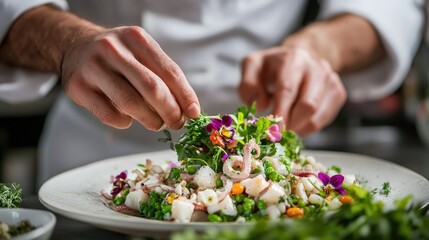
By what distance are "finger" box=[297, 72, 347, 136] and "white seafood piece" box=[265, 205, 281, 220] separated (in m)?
0.70

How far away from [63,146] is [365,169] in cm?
105

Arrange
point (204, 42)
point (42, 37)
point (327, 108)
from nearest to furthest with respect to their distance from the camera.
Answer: point (42, 37)
point (327, 108)
point (204, 42)

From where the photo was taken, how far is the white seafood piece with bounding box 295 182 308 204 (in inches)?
38.0

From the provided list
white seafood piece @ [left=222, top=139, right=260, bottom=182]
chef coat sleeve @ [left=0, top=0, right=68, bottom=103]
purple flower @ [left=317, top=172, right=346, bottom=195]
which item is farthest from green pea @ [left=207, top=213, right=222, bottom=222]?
chef coat sleeve @ [left=0, top=0, right=68, bottom=103]

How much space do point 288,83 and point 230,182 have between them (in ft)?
1.95

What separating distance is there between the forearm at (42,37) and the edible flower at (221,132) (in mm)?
333

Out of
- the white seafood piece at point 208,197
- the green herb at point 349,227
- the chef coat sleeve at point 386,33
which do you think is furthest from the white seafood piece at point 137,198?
the chef coat sleeve at point 386,33

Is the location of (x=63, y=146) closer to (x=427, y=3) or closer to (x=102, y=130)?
(x=102, y=130)

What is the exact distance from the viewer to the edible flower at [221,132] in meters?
1.03

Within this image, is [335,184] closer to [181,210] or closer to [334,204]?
[334,204]

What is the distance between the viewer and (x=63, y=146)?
1985mm

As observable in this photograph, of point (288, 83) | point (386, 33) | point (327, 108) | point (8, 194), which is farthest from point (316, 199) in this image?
point (386, 33)

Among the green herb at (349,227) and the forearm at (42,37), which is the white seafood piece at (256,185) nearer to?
the green herb at (349,227)

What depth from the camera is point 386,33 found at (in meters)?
1.92
